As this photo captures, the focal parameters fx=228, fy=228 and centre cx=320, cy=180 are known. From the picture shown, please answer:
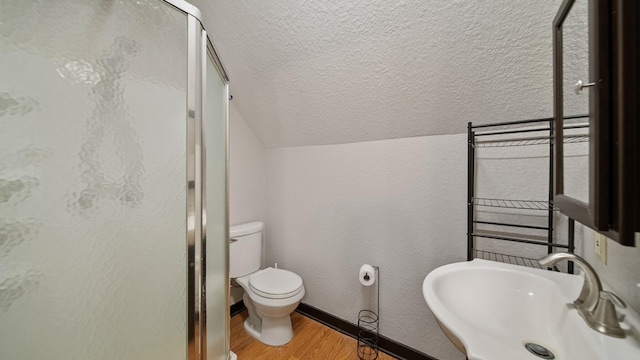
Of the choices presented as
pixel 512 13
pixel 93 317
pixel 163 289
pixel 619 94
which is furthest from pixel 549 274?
pixel 93 317

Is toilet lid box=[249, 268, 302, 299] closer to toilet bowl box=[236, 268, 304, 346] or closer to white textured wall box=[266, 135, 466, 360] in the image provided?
toilet bowl box=[236, 268, 304, 346]

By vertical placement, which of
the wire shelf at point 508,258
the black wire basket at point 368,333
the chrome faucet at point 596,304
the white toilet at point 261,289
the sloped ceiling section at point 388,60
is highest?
the sloped ceiling section at point 388,60

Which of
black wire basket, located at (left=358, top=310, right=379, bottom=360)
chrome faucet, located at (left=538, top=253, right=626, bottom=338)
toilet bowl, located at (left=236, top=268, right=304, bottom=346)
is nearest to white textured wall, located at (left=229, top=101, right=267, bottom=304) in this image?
toilet bowl, located at (left=236, top=268, right=304, bottom=346)

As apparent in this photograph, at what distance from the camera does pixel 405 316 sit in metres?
1.46

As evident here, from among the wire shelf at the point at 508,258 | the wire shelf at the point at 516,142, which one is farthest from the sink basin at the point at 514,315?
the wire shelf at the point at 516,142

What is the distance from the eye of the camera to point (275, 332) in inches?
62.1

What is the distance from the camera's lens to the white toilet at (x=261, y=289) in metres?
1.51

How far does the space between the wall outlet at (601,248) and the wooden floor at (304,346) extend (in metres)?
1.23

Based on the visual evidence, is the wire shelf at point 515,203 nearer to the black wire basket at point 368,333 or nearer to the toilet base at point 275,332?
the black wire basket at point 368,333

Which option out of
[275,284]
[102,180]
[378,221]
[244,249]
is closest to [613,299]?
[378,221]

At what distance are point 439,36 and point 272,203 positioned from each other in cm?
171

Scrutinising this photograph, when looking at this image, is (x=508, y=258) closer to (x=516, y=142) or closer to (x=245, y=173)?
(x=516, y=142)

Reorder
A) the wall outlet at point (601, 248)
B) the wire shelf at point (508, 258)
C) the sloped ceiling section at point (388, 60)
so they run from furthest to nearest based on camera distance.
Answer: the wire shelf at point (508, 258), the sloped ceiling section at point (388, 60), the wall outlet at point (601, 248)

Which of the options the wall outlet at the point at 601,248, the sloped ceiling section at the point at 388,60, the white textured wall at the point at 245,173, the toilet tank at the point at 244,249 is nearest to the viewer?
the wall outlet at the point at 601,248
